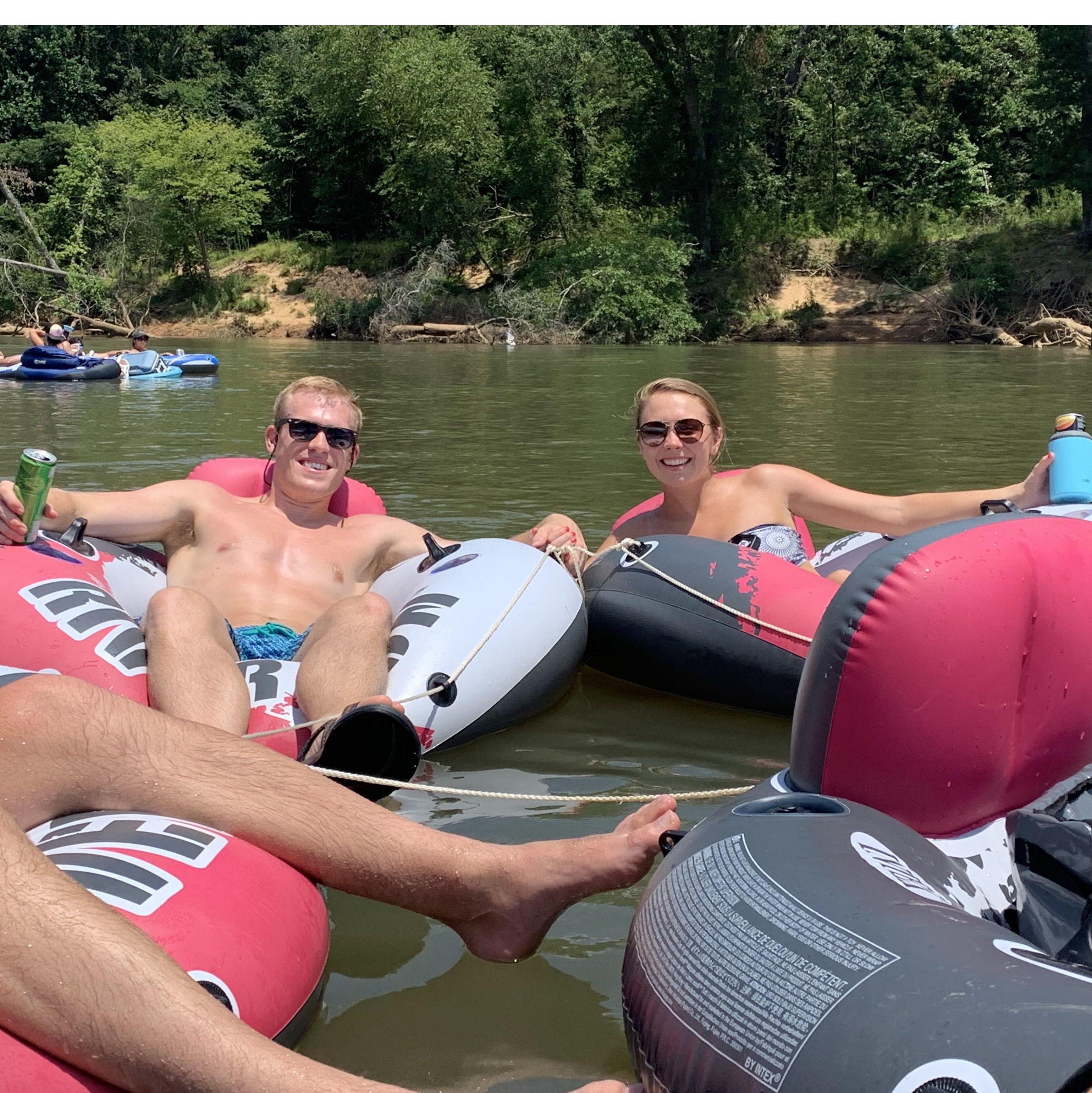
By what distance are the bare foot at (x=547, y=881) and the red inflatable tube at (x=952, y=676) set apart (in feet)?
1.17

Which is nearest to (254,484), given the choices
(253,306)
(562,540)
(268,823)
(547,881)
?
(562,540)

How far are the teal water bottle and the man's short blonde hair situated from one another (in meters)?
2.36

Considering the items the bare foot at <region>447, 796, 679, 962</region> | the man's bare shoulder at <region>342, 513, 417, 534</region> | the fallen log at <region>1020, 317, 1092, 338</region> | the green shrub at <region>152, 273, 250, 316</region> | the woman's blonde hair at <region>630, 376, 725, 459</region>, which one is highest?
the green shrub at <region>152, 273, 250, 316</region>

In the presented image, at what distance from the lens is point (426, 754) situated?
3928 mm

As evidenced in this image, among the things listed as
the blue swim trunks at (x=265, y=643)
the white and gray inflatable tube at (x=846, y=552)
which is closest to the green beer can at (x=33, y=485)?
the blue swim trunks at (x=265, y=643)

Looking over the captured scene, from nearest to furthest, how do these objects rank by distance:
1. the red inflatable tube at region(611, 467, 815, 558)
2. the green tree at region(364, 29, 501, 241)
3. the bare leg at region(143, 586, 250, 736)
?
the bare leg at region(143, 586, 250, 736), the red inflatable tube at region(611, 467, 815, 558), the green tree at region(364, 29, 501, 241)

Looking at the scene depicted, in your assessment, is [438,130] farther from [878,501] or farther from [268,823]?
[268,823]

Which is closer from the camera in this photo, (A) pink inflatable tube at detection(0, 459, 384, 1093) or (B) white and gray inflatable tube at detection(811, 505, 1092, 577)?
(A) pink inflatable tube at detection(0, 459, 384, 1093)

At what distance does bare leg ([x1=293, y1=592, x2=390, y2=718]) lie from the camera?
3402 millimetres

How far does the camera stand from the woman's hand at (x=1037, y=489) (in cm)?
434

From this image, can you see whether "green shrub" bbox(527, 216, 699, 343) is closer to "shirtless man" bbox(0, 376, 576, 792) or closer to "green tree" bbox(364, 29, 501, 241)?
"green tree" bbox(364, 29, 501, 241)

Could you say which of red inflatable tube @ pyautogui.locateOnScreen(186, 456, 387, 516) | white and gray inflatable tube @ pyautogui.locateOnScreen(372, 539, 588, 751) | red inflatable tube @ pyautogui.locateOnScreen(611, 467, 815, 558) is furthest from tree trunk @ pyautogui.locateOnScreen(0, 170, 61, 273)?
white and gray inflatable tube @ pyautogui.locateOnScreen(372, 539, 588, 751)

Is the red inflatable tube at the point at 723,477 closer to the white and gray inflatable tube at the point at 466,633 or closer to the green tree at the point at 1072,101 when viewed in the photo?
the white and gray inflatable tube at the point at 466,633
